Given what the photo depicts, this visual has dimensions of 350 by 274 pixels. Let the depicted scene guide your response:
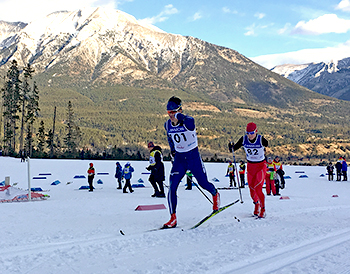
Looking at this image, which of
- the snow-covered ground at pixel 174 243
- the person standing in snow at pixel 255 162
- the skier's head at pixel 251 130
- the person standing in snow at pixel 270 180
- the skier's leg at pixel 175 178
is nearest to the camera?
the snow-covered ground at pixel 174 243

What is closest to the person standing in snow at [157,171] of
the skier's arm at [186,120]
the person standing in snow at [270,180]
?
the person standing in snow at [270,180]

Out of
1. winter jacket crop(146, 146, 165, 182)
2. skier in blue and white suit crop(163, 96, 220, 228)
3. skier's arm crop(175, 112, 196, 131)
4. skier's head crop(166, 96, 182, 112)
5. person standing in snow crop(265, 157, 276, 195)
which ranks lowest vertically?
person standing in snow crop(265, 157, 276, 195)

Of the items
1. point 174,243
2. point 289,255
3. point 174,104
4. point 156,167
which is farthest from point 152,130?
point 289,255

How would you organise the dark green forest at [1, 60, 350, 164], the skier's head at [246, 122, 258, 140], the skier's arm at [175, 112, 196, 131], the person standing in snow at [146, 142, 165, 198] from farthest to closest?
1. the dark green forest at [1, 60, 350, 164]
2. the person standing in snow at [146, 142, 165, 198]
3. the skier's head at [246, 122, 258, 140]
4. the skier's arm at [175, 112, 196, 131]

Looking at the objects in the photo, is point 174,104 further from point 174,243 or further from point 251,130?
point 174,243

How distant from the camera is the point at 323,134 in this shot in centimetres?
17125

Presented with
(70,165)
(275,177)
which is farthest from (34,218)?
(70,165)

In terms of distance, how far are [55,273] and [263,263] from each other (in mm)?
2267

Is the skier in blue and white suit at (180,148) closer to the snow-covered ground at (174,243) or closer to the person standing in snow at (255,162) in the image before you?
the snow-covered ground at (174,243)

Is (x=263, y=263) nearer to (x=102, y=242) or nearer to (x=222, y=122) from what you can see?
(x=102, y=242)

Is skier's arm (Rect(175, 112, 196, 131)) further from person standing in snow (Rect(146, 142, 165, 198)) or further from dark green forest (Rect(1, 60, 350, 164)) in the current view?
dark green forest (Rect(1, 60, 350, 164))

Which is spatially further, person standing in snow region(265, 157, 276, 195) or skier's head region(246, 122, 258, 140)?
person standing in snow region(265, 157, 276, 195)

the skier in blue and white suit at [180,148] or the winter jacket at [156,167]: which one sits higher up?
the skier in blue and white suit at [180,148]

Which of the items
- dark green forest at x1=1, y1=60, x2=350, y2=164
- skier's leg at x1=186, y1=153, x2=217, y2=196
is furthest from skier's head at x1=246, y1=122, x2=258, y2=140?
dark green forest at x1=1, y1=60, x2=350, y2=164
